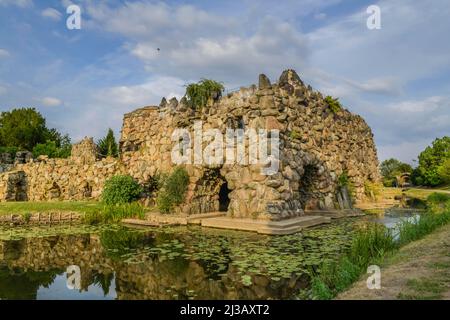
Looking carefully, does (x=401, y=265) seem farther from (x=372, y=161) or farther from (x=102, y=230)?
(x=372, y=161)

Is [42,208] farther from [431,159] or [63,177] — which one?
[431,159]

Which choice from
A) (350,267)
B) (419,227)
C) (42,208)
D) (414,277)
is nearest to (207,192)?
(42,208)

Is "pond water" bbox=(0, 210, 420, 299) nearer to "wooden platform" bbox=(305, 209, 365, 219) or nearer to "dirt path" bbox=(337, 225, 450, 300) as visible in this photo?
"dirt path" bbox=(337, 225, 450, 300)

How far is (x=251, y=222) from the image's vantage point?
10117 mm

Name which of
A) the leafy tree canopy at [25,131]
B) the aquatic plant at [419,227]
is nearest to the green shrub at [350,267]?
the aquatic plant at [419,227]

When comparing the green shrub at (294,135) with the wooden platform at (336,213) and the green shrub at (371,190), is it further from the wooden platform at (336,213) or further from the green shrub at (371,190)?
the green shrub at (371,190)

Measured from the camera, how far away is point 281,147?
11453mm

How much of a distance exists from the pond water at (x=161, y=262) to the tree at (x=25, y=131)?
29.7 meters

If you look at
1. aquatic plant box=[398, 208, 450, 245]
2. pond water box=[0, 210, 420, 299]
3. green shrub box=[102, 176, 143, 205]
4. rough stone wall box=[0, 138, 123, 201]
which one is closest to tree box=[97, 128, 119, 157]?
rough stone wall box=[0, 138, 123, 201]

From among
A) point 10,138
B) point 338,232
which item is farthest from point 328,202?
point 10,138

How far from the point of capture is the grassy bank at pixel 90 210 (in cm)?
1223

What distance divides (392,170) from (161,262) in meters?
53.8

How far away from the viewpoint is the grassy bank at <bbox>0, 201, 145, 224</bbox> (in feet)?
40.1
